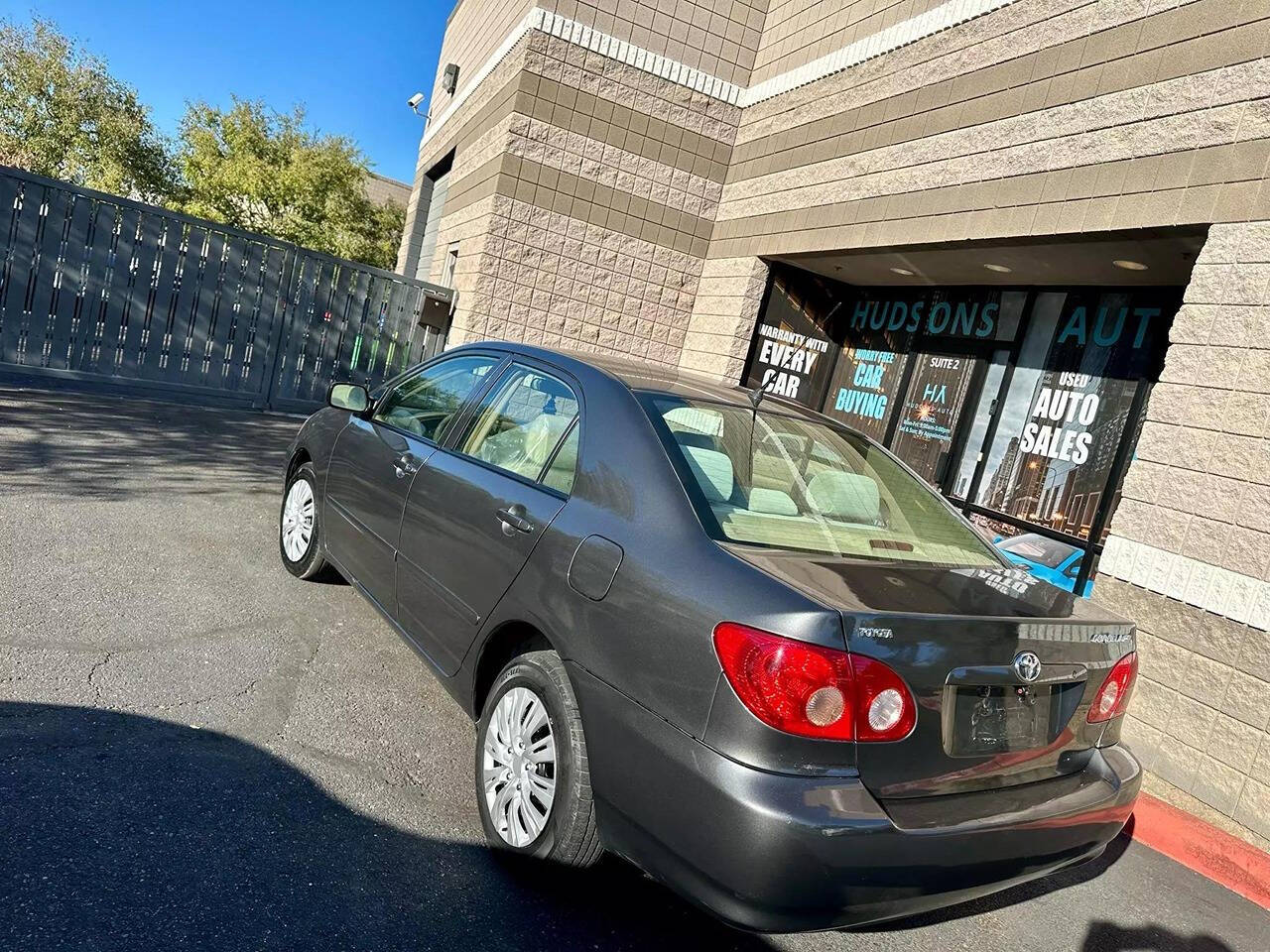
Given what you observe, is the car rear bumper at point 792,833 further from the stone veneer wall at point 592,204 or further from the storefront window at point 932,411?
the stone veneer wall at point 592,204

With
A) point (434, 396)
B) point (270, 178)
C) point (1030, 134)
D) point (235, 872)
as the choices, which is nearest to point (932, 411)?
point (1030, 134)

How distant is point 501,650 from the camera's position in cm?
315

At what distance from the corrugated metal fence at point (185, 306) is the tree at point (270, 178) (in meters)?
24.1

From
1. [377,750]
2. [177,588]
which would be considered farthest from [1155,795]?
[177,588]

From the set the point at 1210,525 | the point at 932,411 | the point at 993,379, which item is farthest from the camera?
the point at 932,411

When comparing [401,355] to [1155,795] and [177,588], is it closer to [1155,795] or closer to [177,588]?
[177,588]

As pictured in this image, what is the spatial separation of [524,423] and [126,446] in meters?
5.54

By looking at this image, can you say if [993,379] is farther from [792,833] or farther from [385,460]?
[792,833]

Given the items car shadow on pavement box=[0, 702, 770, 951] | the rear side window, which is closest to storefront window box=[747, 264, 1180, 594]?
the rear side window

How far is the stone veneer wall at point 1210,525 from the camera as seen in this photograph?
4480mm

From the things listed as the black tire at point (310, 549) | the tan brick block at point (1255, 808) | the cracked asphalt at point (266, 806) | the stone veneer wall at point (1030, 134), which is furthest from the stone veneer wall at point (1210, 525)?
the black tire at point (310, 549)

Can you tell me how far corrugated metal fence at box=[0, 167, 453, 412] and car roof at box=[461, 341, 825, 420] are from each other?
7.97 metres

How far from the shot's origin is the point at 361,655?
4.33 meters

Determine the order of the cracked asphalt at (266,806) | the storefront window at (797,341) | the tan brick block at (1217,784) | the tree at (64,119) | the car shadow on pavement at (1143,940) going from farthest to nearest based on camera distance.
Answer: the tree at (64,119)
the storefront window at (797,341)
the tan brick block at (1217,784)
the car shadow on pavement at (1143,940)
the cracked asphalt at (266,806)
